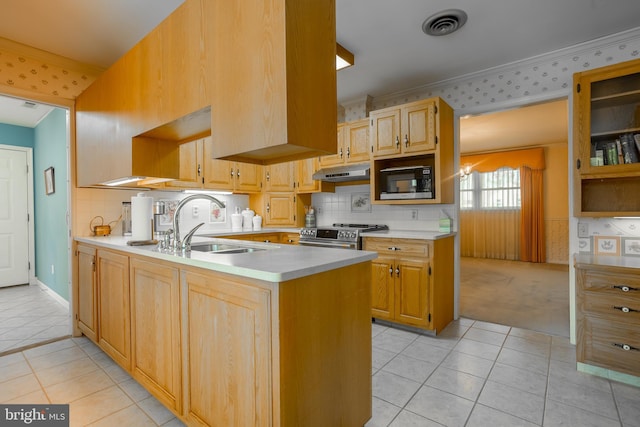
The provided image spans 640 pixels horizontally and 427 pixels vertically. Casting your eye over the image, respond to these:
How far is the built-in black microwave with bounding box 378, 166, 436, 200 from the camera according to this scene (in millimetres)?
3188

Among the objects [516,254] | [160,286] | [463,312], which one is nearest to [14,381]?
[160,286]

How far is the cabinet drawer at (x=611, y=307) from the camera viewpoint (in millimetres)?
2003

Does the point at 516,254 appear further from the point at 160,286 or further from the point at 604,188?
the point at 160,286

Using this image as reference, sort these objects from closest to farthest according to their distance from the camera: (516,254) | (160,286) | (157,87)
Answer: (160,286) < (157,87) < (516,254)

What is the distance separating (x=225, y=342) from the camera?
135cm

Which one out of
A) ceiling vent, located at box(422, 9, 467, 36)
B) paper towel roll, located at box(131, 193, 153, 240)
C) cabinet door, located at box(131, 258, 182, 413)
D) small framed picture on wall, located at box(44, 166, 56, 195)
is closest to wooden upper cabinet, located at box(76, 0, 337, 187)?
paper towel roll, located at box(131, 193, 153, 240)

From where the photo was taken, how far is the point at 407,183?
10.8 feet

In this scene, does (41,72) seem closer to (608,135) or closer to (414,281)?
(414,281)

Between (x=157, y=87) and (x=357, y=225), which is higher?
(x=157, y=87)

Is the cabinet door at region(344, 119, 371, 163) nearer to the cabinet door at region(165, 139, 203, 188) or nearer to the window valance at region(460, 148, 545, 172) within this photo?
the cabinet door at region(165, 139, 203, 188)

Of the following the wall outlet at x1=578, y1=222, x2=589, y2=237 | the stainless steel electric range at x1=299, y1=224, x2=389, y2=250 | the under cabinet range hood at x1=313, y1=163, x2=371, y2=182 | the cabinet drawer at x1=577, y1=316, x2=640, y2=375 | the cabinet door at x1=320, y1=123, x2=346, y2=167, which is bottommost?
the cabinet drawer at x1=577, y1=316, x2=640, y2=375

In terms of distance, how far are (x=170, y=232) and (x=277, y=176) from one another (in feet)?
7.67

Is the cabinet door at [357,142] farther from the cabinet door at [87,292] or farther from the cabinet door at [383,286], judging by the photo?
the cabinet door at [87,292]

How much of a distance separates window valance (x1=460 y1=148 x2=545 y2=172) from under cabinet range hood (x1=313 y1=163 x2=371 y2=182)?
500 centimetres
